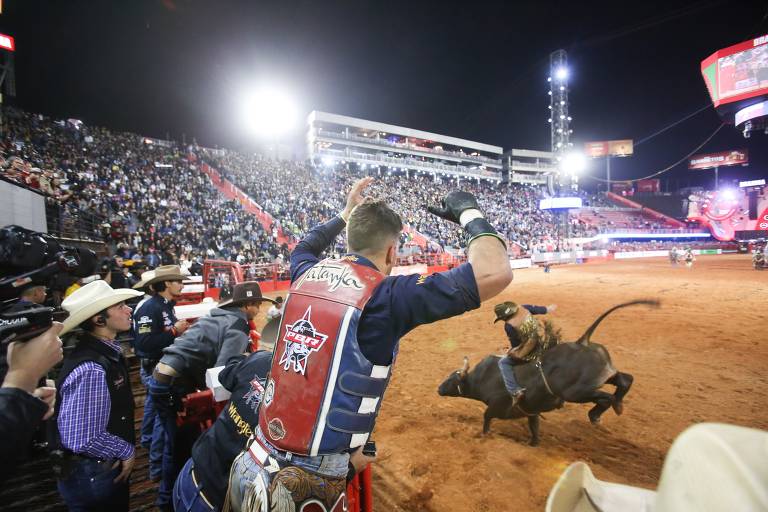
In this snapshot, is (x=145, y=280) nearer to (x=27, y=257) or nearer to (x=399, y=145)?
(x=27, y=257)

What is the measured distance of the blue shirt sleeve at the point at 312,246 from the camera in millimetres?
A: 2322

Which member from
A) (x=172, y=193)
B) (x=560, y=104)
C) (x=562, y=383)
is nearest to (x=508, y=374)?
(x=562, y=383)

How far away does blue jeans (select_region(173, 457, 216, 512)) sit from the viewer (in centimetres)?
210

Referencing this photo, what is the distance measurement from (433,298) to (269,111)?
1973 inches

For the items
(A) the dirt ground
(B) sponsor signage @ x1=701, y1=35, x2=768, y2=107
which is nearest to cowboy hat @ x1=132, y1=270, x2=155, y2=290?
(A) the dirt ground

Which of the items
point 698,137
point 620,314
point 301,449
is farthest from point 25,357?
point 698,137

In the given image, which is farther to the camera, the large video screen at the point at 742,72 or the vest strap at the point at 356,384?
the large video screen at the point at 742,72

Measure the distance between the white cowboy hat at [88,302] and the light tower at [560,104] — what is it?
185ft

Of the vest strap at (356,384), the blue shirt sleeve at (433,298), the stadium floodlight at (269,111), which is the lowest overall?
the vest strap at (356,384)

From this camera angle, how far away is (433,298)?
4.99ft

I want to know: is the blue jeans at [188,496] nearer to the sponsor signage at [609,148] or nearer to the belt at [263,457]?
the belt at [263,457]

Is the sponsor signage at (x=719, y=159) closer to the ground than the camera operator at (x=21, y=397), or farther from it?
farther from it

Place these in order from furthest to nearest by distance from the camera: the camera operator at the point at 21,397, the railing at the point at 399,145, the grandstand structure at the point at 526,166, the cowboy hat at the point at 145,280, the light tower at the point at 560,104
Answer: the grandstand structure at the point at 526,166 → the light tower at the point at 560,104 → the railing at the point at 399,145 → the cowboy hat at the point at 145,280 → the camera operator at the point at 21,397

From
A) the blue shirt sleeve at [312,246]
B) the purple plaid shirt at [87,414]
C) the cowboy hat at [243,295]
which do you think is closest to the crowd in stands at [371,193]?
the cowboy hat at [243,295]
